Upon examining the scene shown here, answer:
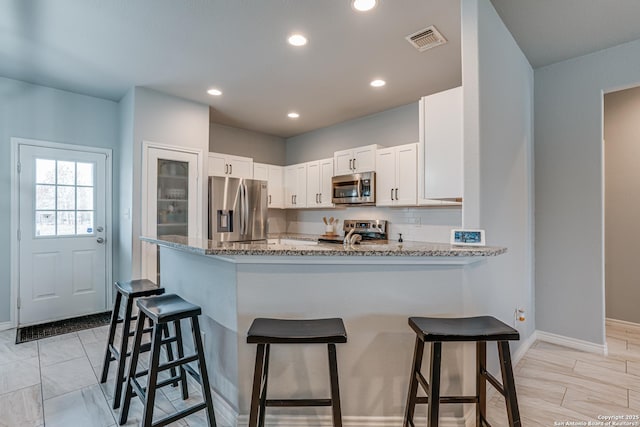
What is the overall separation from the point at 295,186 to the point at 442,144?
130 inches

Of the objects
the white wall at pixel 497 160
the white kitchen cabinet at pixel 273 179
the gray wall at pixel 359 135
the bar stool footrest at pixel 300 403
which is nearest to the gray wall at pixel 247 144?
the gray wall at pixel 359 135

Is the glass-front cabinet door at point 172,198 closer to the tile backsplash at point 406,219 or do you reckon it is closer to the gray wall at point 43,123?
the gray wall at point 43,123

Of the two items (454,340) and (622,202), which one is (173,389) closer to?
(454,340)

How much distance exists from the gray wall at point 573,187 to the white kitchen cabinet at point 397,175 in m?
1.23

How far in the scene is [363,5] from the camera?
7.26ft

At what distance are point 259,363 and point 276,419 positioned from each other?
564 millimetres

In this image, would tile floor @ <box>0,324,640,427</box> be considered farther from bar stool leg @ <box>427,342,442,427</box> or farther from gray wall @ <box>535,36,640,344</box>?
bar stool leg @ <box>427,342,442,427</box>

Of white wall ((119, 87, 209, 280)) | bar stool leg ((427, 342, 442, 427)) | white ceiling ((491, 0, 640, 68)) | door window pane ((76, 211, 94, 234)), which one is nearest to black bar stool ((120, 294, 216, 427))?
bar stool leg ((427, 342, 442, 427))

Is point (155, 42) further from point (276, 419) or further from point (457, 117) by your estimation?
point (276, 419)

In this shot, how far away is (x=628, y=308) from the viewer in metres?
3.52

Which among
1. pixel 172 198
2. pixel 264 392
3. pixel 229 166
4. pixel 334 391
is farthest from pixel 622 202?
pixel 172 198

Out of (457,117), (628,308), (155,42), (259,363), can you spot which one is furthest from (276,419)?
(628,308)

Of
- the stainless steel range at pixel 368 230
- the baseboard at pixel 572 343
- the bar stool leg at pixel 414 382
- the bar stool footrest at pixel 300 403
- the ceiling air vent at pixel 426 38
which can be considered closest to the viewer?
the bar stool footrest at pixel 300 403

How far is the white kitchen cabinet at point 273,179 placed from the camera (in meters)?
5.25
